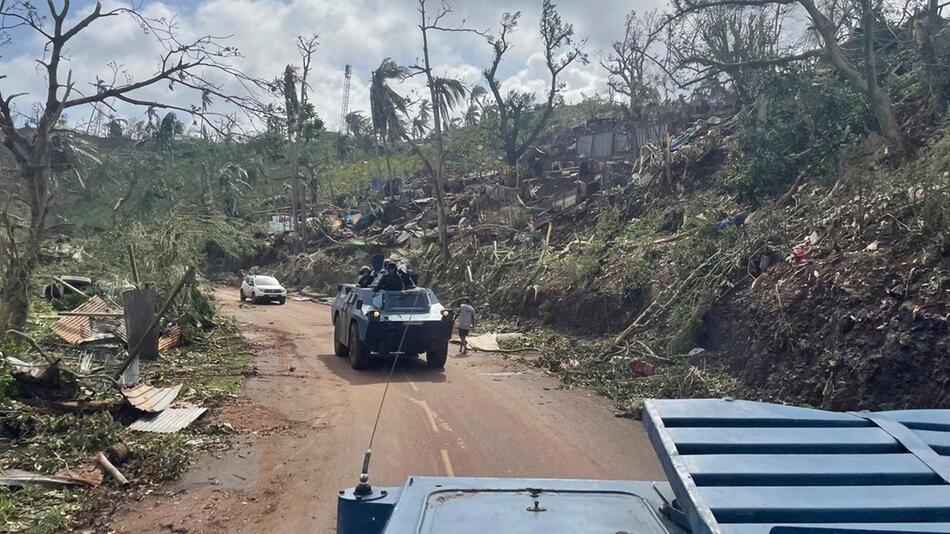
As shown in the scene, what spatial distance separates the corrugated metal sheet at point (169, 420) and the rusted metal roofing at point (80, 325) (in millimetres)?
5279

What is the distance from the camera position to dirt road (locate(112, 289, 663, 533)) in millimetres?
6730

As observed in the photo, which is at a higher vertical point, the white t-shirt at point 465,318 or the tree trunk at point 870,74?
the tree trunk at point 870,74

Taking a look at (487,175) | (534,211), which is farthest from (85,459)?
(487,175)

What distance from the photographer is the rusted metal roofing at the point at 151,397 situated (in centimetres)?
973

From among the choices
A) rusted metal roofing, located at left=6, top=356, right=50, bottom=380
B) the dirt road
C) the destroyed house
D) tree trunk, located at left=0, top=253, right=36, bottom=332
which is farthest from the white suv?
rusted metal roofing, located at left=6, top=356, right=50, bottom=380

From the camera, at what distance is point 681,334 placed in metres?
13.7

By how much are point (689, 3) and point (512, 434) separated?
10839 mm

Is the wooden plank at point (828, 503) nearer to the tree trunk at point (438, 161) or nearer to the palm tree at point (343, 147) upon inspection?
the tree trunk at point (438, 161)

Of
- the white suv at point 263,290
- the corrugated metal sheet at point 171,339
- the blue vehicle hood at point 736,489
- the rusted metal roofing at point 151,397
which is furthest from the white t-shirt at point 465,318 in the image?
the white suv at point 263,290

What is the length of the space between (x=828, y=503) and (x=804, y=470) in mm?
188

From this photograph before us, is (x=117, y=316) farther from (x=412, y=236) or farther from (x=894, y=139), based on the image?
(x=412, y=236)

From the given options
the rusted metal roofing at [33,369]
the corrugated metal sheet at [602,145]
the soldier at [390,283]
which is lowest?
the rusted metal roofing at [33,369]

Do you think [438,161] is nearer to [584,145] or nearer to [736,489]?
[584,145]

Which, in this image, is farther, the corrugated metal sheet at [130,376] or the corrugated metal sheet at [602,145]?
the corrugated metal sheet at [602,145]
